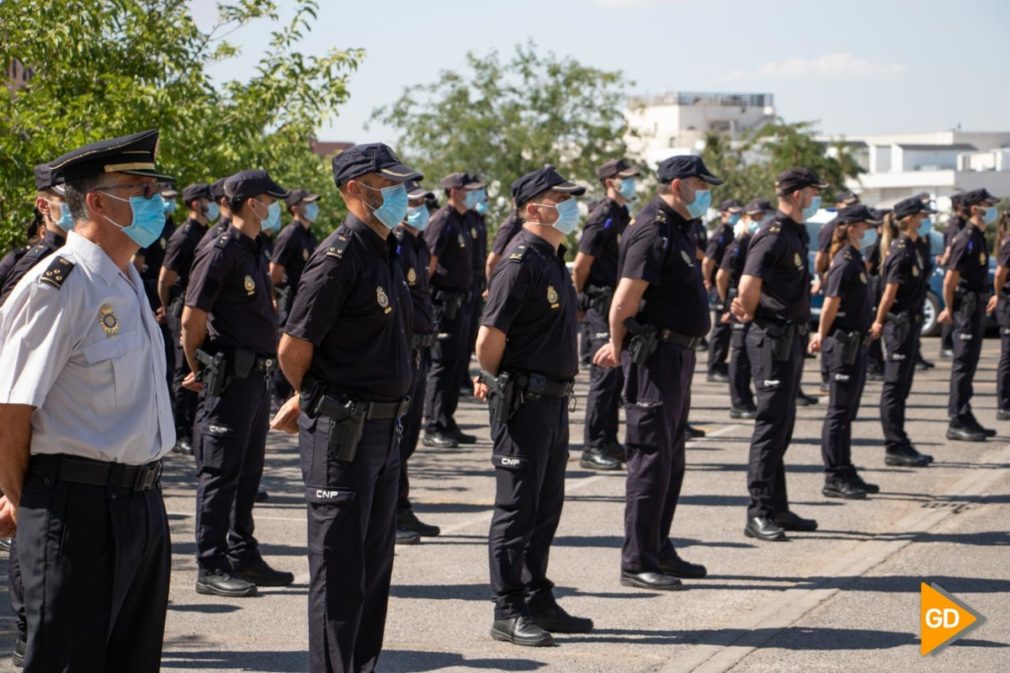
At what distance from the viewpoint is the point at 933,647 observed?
662 centimetres

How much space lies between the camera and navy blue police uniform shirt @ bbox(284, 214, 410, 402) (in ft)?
18.3

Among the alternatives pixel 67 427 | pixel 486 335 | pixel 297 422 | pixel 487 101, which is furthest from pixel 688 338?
pixel 487 101

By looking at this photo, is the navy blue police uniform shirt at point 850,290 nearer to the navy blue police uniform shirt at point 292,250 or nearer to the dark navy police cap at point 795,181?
the dark navy police cap at point 795,181

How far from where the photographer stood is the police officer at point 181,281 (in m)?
11.6

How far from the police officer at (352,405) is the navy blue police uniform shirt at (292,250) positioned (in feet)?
26.3

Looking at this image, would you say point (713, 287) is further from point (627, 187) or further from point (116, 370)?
point (116, 370)

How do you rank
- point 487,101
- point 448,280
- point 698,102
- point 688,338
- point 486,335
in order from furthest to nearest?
1. point 698,102
2. point 487,101
3. point 448,280
4. point 688,338
5. point 486,335

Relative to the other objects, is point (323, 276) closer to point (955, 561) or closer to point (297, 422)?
point (297, 422)

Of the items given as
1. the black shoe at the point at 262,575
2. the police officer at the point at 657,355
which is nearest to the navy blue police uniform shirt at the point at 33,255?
the black shoe at the point at 262,575

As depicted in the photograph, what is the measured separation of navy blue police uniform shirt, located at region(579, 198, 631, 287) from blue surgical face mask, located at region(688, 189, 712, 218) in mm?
3546

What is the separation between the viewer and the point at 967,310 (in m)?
14.0

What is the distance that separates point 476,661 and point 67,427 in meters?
2.89

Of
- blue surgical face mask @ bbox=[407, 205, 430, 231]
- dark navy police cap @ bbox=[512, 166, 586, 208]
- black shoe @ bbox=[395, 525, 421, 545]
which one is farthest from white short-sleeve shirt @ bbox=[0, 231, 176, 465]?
blue surgical face mask @ bbox=[407, 205, 430, 231]

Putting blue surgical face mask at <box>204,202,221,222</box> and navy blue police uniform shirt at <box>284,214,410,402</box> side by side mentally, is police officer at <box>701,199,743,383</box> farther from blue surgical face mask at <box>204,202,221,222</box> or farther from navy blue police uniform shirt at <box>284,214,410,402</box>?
navy blue police uniform shirt at <box>284,214,410,402</box>
